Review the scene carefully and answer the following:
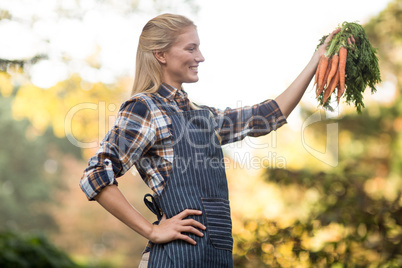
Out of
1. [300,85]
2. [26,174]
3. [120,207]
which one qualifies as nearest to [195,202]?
[120,207]

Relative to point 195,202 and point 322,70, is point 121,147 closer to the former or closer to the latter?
point 195,202

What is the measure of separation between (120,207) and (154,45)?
645 mm

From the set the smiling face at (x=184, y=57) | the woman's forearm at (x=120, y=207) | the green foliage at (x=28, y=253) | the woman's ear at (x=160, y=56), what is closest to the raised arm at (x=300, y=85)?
the smiling face at (x=184, y=57)

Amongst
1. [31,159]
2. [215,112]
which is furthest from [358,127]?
[31,159]

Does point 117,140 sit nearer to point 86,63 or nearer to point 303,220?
point 303,220

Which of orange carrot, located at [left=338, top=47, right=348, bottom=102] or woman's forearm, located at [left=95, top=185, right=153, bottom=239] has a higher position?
orange carrot, located at [left=338, top=47, right=348, bottom=102]

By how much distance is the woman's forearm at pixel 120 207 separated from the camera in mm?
1641

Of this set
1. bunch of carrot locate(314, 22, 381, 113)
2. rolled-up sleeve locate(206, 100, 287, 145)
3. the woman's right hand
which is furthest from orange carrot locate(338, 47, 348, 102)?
the woman's right hand

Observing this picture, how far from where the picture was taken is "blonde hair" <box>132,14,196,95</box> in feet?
6.19

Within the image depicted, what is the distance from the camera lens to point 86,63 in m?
5.26

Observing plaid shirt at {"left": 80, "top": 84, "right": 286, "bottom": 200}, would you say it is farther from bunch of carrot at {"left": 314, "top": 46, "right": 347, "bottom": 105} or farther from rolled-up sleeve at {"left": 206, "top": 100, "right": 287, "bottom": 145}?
bunch of carrot at {"left": 314, "top": 46, "right": 347, "bottom": 105}

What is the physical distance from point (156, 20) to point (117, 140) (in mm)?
535

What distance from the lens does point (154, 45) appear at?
1899 millimetres

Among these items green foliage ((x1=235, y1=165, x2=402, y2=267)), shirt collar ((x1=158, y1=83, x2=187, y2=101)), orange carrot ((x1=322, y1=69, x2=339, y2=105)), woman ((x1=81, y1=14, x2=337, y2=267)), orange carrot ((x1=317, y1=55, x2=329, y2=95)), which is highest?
orange carrot ((x1=317, y1=55, x2=329, y2=95))
